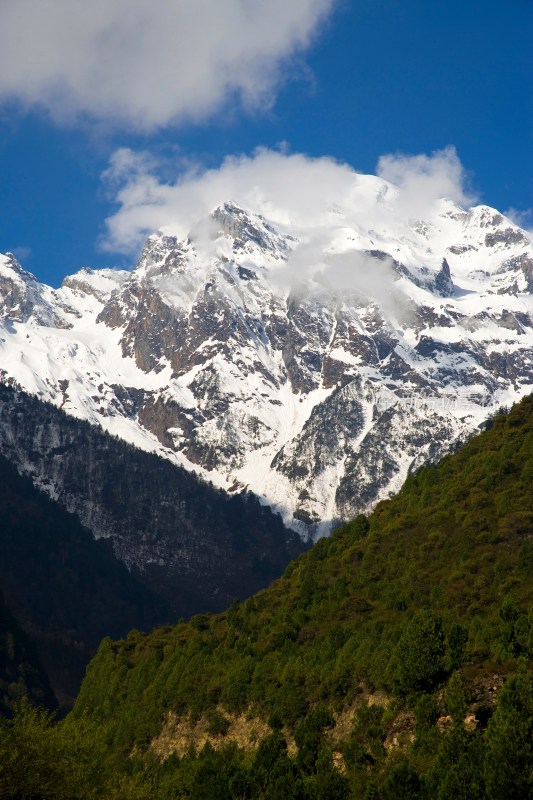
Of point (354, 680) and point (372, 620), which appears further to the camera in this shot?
point (372, 620)

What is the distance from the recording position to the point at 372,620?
131 m

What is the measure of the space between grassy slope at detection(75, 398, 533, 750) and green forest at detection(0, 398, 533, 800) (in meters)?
0.32

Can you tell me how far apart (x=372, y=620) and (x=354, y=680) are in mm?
19150

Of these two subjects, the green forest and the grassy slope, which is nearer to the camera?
the green forest

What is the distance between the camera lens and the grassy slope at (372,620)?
107m

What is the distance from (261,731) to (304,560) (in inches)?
2329

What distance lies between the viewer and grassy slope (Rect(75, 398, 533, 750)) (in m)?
107

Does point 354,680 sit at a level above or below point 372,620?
below

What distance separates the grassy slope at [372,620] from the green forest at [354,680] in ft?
1.04

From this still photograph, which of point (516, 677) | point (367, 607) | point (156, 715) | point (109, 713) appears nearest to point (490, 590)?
point (367, 607)

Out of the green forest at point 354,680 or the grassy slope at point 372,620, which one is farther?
the grassy slope at point 372,620

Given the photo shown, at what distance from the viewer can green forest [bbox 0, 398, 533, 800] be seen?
79375mm

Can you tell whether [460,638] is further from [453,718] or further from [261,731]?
[261,731]

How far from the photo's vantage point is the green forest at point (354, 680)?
3125 inches
